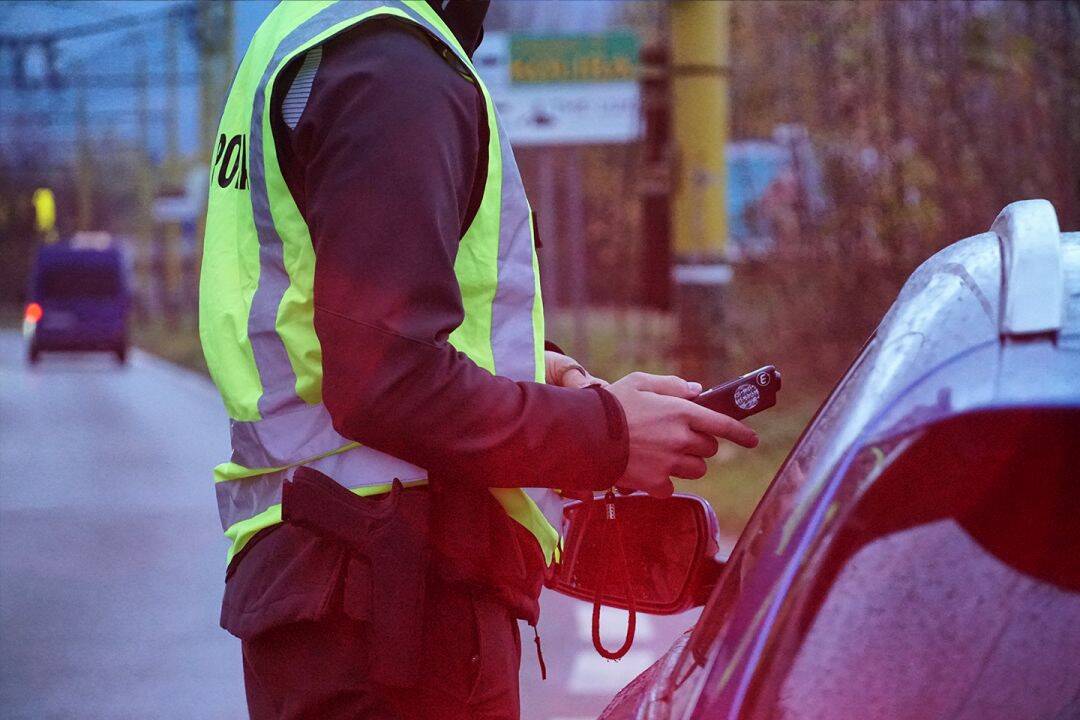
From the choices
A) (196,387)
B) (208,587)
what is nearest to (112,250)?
(196,387)

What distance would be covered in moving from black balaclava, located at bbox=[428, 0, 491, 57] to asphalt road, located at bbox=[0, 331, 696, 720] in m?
3.36

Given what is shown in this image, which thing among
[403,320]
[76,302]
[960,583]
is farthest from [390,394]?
[76,302]

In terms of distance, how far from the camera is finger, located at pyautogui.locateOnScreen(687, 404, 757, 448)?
1.98m

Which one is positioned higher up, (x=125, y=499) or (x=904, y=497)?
(x=904, y=497)

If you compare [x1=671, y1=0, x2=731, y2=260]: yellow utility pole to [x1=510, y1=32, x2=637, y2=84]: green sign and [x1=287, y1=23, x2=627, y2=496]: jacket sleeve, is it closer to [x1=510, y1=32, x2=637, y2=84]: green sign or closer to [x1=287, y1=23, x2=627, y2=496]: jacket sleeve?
[x1=510, y1=32, x2=637, y2=84]: green sign

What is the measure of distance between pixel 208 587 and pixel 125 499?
11.1 feet

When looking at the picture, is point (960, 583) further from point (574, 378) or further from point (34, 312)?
point (34, 312)

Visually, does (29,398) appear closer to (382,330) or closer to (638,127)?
(638,127)

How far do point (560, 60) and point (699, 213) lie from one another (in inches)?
85.1

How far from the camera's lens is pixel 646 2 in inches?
784

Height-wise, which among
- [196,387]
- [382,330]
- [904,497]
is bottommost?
[196,387]

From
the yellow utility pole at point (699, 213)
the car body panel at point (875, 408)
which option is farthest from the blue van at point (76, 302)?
the car body panel at point (875, 408)

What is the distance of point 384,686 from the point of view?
6.48 ft

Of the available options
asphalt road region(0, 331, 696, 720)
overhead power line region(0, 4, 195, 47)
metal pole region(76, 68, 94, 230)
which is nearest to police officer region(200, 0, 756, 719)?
asphalt road region(0, 331, 696, 720)
